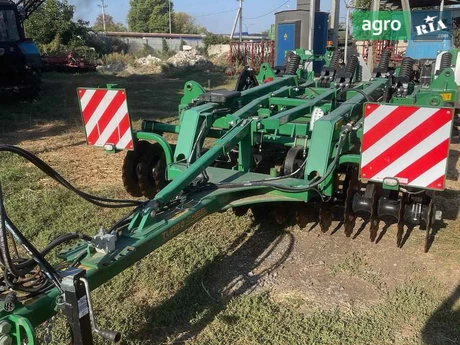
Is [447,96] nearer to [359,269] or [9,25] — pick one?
[359,269]

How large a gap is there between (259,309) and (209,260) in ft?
2.36

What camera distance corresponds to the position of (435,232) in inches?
161

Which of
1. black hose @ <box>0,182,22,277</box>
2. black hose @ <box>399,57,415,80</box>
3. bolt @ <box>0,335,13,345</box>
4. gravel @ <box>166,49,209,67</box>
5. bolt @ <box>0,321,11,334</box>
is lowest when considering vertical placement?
gravel @ <box>166,49,209,67</box>

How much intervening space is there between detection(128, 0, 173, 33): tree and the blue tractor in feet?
206

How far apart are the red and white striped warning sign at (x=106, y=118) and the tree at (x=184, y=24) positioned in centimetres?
7491

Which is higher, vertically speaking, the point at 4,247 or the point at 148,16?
the point at 148,16

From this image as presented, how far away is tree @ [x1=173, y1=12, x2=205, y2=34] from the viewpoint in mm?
77375

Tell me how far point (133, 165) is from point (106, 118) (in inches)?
20.1

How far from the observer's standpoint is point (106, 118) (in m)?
4.09

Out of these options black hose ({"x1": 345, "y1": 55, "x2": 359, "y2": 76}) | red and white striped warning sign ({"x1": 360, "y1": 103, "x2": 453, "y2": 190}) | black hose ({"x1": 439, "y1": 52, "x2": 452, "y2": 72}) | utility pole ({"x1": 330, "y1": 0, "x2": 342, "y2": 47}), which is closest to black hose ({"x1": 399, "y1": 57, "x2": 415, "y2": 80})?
black hose ({"x1": 439, "y1": 52, "x2": 452, "y2": 72})

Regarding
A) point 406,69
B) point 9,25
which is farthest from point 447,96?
point 9,25

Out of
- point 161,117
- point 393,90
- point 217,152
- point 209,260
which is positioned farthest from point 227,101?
point 161,117

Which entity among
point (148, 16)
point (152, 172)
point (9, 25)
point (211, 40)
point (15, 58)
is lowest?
point (152, 172)

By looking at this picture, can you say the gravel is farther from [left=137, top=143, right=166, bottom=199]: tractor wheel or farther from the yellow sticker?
[left=137, top=143, right=166, bottom=199]: tractor wheel
